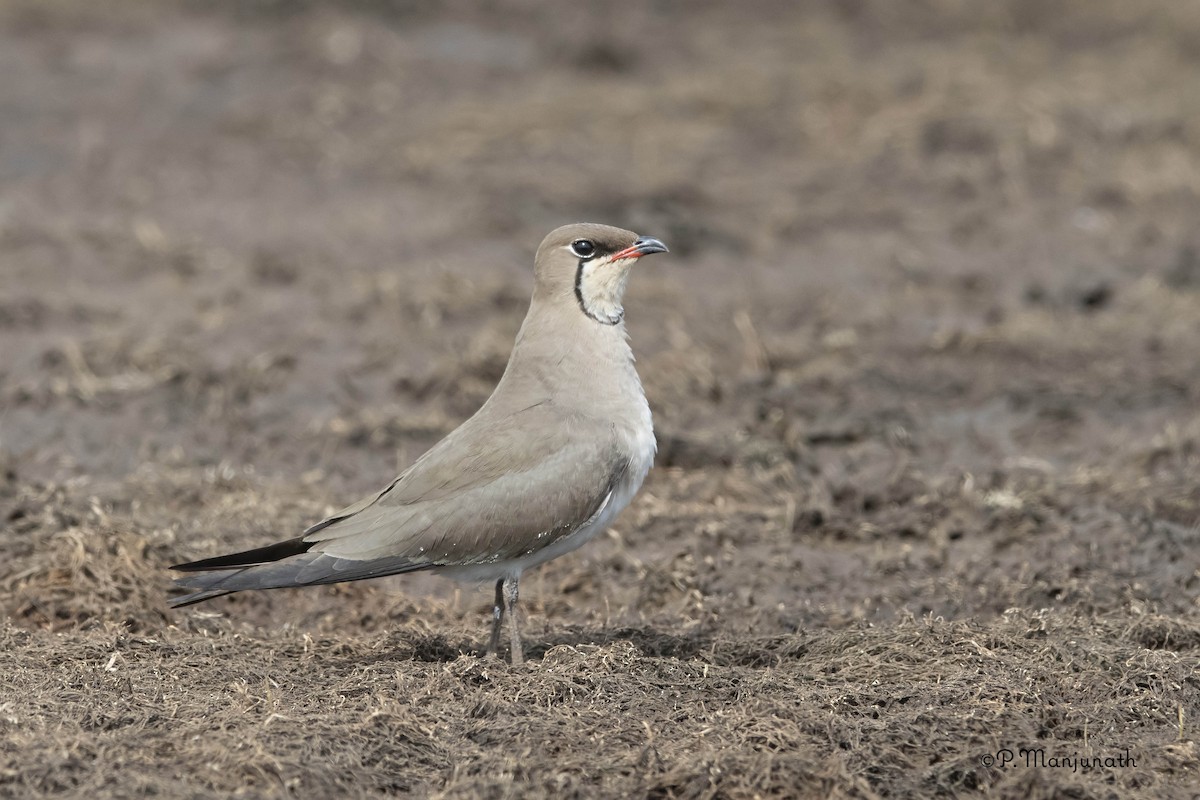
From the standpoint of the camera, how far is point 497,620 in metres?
6.16

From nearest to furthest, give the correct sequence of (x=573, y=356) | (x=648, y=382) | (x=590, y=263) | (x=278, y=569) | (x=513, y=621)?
(x=278, y=569) < (x=513, y=621) < (x=573, y=356) < (x=590, y=263) < (x=648, y=382)

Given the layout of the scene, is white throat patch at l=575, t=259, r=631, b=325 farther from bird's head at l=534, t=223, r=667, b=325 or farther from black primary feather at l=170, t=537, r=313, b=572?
black primary feather at l=170, t=537, r=313, b=572

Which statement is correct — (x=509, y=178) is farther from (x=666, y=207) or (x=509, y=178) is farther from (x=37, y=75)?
(x=37, y=75)

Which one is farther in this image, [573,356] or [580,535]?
[573,356]

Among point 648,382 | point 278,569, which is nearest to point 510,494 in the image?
point 278,569

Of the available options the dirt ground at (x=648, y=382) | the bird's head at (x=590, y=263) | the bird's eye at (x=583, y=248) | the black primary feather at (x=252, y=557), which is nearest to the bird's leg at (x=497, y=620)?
the dirt ground at (x=648, y=382)

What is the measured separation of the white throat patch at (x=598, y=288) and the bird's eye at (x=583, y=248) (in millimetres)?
35

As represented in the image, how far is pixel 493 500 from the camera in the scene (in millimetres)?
6055

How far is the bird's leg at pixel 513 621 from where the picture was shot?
19.4ft

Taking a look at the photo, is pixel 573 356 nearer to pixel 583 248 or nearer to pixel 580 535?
pixel 583 248

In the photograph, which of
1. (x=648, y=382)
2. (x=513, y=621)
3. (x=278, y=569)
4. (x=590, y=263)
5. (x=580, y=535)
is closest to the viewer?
(x=278, y=569)

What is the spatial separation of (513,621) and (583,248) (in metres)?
1.57

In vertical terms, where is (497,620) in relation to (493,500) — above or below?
below

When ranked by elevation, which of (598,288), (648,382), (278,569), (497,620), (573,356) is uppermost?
(598,288)
